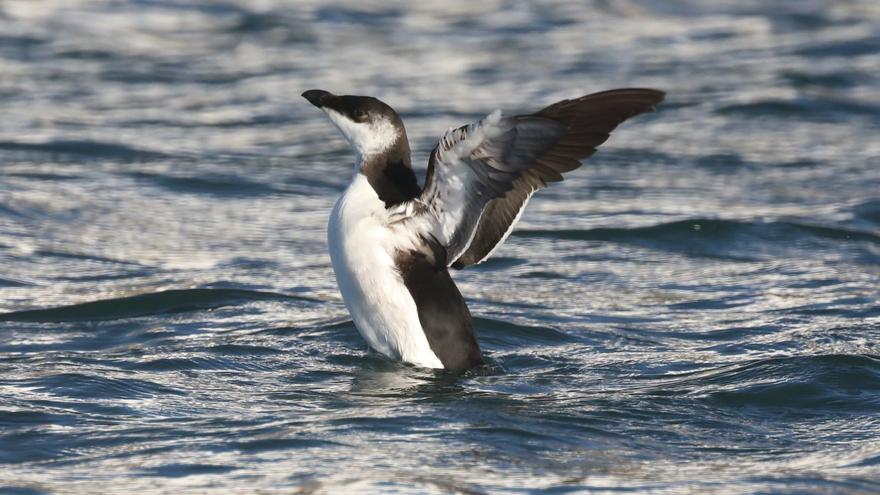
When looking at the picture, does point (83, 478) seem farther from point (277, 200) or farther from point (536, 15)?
point (536, 15)

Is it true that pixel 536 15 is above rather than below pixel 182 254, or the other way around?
above

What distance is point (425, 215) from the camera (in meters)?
6.68

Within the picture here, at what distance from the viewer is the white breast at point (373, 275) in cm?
671

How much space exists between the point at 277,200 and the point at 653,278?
331 cm

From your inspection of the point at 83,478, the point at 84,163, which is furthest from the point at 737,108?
the point at 83,478

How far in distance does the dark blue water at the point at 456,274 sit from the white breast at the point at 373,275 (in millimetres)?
191

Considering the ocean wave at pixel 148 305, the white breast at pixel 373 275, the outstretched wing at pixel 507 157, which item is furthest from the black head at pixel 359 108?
the ocean wave at pixel 148 305

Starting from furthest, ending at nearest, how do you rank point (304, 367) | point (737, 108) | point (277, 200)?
point (737, 108)
point (277, 200)
point (304, 367)

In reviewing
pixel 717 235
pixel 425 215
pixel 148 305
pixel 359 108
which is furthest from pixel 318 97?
pixel 717 235

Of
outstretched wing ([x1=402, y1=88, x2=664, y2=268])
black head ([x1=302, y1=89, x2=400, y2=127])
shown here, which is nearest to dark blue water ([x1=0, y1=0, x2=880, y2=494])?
outstretched wing ([x1=402, y1=88, x2=664, y2=268])

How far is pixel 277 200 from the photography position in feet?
38.3

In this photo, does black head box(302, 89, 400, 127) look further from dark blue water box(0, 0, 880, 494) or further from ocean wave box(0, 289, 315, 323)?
ocean wave box(0, 289, 315, 323)

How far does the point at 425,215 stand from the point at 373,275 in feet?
1.16

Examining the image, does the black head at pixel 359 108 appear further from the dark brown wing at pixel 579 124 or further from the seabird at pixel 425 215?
the dark brown wing at pixel 579 124
